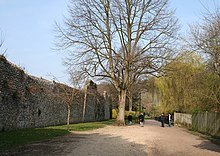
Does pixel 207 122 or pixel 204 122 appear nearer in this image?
pixel 207 122

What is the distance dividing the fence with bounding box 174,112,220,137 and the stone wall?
11648mm

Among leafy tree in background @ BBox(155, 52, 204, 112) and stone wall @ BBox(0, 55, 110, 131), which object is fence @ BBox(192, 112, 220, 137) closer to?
leafy tree in background @ BBox(155, 52, 204, 112)

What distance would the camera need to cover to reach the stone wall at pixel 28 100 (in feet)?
58.2

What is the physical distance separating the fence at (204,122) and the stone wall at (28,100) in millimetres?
11648

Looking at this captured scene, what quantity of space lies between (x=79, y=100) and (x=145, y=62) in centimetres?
1139

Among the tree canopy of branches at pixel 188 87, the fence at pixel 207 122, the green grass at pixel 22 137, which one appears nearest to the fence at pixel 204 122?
the fence at pixel 207 122

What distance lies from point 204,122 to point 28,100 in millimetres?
16096

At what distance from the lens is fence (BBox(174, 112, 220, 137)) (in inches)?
962

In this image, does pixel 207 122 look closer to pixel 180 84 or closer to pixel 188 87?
pixel 188 87

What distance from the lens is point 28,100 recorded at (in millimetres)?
21672

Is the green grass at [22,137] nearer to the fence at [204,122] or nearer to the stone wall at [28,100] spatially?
the stone wall at [28,100]

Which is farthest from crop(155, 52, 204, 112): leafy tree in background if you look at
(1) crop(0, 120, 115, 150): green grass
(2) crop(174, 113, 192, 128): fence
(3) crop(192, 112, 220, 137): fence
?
(1) crop(0, 120, 115, 150): green grass

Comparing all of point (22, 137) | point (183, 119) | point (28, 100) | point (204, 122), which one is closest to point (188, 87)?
point (183, 119)

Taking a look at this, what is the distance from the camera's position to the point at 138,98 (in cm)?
7994
